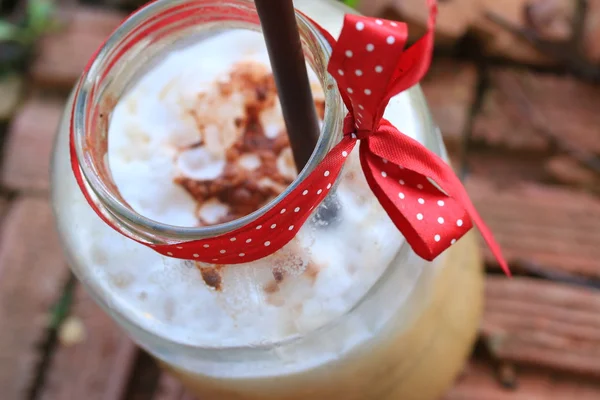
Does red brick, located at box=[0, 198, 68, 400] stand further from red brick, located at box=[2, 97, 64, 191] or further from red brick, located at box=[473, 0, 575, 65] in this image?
red brick, located at box=[473, 0, 575, 65]

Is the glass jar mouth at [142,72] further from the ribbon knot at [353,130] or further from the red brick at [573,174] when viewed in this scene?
the red brick at [573,174]

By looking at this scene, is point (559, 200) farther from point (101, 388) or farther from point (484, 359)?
point (101, 388)

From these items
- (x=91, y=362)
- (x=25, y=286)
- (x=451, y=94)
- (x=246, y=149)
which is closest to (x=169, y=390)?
(x=91, y=362)

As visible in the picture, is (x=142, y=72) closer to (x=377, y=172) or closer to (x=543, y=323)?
(x=377, y=172)

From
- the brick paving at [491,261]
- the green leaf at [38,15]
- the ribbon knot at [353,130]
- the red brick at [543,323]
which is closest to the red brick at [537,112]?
the brick paving at [491,261]

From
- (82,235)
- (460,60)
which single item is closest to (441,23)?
(460,60)

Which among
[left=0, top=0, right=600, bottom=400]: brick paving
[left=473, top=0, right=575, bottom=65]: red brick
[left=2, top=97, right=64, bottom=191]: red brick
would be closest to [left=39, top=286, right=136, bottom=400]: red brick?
[left=0, top=0, right=600, bottom=400]: brick paving
